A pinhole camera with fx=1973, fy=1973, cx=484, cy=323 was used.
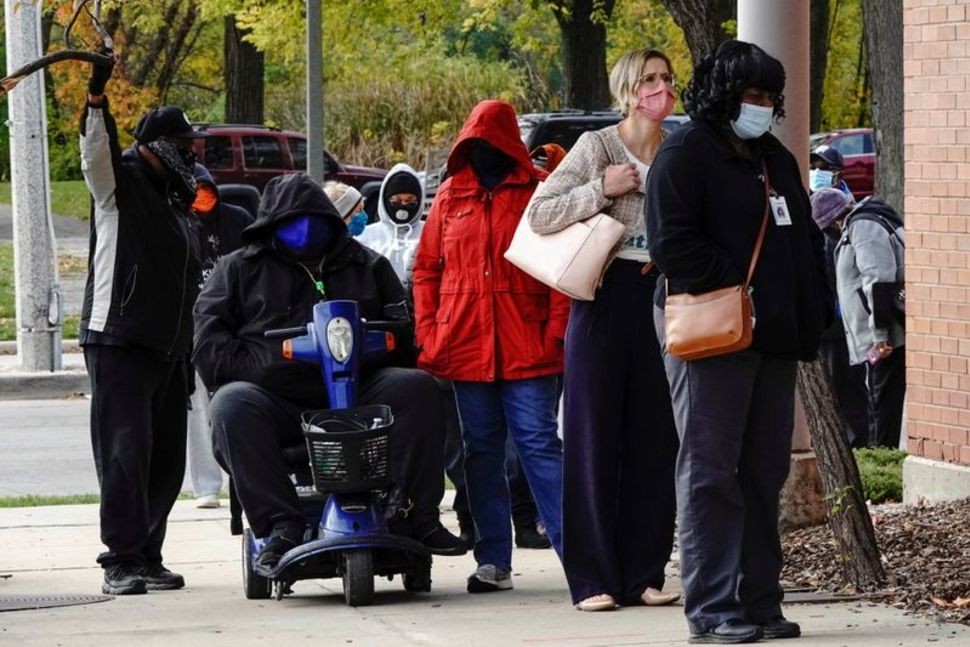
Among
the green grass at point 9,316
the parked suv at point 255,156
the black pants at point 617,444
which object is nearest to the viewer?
the black pants at point 617,444

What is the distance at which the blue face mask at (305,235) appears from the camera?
768 cm

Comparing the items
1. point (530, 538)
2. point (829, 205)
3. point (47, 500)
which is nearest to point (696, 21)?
point (530, 538)

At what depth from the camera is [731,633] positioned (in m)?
6.39

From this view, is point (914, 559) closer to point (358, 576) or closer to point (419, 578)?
point (419, 578)

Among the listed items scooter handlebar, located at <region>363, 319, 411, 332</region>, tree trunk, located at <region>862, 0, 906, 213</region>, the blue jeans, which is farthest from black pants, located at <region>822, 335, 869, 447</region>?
scooter handlebar, located at <region>363, 319, 411, 332</region>

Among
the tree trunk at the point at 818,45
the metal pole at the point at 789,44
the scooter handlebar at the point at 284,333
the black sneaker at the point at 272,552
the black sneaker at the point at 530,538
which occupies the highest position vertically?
the tree trunk at the point at 818,45

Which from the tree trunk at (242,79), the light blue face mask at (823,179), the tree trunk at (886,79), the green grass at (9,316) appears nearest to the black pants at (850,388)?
the light blue face mask at (823,179)

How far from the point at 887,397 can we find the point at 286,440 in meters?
5.50

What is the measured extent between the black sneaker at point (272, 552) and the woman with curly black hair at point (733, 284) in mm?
1620

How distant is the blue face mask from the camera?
7684 mm

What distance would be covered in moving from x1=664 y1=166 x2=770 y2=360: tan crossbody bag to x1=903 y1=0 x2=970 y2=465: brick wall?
3.20m

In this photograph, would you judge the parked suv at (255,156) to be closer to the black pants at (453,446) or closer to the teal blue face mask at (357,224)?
the teal blue face mask at (357,224)

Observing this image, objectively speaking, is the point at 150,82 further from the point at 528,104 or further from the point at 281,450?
the point at 281,450

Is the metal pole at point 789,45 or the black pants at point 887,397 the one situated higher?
the metal pole at point 789,45
